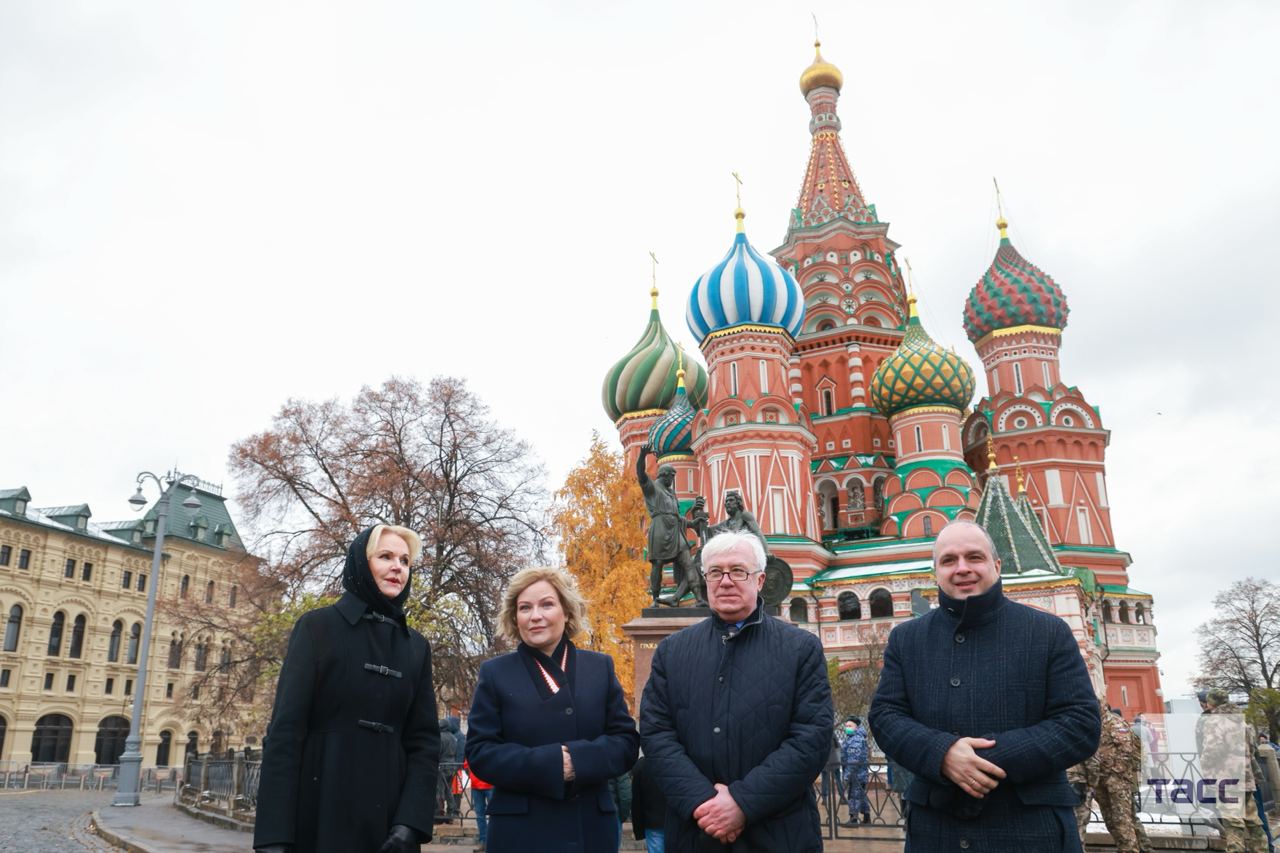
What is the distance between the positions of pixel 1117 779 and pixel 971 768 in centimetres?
421

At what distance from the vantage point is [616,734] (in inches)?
161

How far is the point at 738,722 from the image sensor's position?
371 centimetres

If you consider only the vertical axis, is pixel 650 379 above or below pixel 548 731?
above

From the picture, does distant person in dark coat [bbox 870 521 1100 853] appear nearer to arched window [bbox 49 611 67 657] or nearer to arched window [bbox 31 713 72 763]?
arched window [bbox 31 713 72 763]

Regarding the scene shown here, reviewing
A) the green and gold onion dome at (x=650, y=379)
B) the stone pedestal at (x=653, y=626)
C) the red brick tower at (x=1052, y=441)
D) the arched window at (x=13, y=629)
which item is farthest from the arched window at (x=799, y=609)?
the arched window at (x=13, y=629)

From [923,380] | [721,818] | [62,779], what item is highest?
[923,380]

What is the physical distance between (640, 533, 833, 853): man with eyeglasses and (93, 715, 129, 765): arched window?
44640 millimetres

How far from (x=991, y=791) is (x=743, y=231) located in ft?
117

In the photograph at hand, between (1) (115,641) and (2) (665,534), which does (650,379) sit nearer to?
(1) (115,641)

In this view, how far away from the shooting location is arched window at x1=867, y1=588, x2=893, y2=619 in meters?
32.5

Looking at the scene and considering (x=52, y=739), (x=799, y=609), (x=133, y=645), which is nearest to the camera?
(x=799, y=609)

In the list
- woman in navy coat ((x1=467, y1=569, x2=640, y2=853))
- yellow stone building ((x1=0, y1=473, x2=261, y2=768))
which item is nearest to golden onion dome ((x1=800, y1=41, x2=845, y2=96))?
yellow stone building ((x1=0, y1=473, x2=261, y2=768))

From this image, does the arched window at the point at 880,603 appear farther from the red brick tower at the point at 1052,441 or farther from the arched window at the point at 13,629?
the arched window at the point at 13,629

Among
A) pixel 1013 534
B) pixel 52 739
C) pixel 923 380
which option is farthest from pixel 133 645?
pixel 1013 534
